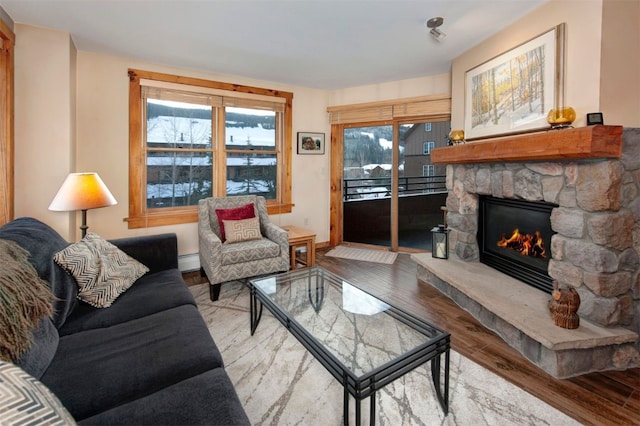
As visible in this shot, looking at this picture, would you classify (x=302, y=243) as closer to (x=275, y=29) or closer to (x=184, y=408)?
(x=275, y=29)

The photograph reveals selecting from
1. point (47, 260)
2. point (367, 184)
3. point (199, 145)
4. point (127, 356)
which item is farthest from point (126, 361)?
point (367, 184)

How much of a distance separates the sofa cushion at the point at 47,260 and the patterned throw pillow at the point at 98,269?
0.04 meters

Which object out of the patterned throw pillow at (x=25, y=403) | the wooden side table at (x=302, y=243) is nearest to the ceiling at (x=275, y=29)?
the wooden side table at (x=302, y=243)

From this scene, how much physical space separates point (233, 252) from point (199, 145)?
1.66 metres

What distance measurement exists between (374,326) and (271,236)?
1.71 m

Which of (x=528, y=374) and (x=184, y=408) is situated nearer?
(x=184, y=408)

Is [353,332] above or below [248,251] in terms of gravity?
below

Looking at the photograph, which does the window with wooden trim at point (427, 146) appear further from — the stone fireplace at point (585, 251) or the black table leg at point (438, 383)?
the black table leg at point (438, 383)

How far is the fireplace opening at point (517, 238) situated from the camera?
8.04 feet

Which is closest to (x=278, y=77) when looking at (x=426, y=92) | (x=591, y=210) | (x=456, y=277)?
(x=426, y=92)

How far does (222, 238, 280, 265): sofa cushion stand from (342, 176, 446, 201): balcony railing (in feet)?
6.82

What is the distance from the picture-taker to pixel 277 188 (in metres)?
4.50

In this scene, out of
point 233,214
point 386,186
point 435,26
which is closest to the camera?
point 435,26

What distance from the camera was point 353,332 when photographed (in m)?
2.04
